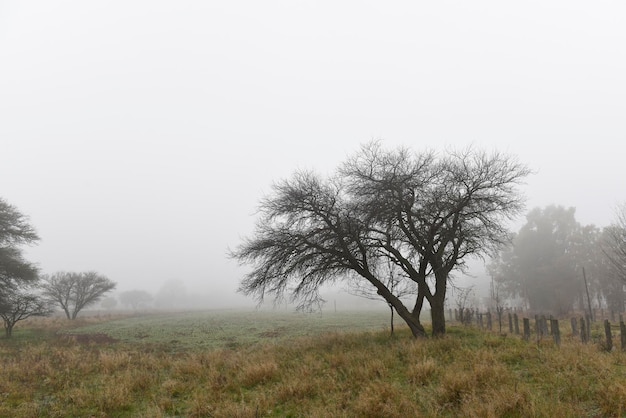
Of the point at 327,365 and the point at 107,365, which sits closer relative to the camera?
the point at 327,365

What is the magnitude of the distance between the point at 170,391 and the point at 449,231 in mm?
12782

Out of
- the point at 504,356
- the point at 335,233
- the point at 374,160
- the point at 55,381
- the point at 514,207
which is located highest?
the point at 374,160

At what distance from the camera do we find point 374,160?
1644 cm

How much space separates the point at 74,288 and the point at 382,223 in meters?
50.0

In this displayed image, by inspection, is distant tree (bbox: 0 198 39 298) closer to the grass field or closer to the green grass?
the green grass

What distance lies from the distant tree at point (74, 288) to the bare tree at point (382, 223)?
42.9 metres

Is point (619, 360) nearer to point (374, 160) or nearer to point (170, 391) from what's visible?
point (374, 160)

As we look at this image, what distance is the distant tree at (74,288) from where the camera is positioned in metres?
44.8

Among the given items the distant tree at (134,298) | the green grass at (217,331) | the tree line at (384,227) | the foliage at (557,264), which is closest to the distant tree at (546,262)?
the foliage at (557,264)

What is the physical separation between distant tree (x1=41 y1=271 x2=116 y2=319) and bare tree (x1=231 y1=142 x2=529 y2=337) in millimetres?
42874

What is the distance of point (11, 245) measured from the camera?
1062 inches

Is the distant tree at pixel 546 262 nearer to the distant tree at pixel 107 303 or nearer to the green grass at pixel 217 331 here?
the green grass at pixel 217 331

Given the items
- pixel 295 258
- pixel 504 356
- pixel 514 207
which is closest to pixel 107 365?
pixel 295 258

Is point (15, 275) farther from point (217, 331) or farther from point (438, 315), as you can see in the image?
point (438, 315)
